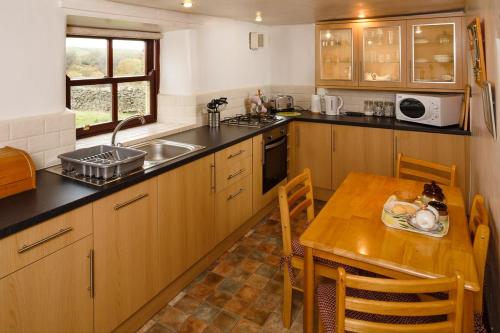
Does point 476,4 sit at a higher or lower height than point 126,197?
higher

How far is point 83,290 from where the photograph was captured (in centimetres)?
186

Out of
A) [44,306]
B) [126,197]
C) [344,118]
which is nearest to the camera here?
[44,306]

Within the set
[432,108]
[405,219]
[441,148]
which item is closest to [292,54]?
[432,108]

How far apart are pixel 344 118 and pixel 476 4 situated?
176 centimetres

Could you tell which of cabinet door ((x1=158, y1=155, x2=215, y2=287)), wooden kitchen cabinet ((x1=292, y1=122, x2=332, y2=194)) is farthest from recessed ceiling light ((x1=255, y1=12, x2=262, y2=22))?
cabinet door ((x1=158, y1=155, x2=215, y2=287))

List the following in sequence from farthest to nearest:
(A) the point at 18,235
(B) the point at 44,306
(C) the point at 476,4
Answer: (C) the point at 476,4
(B) the point at 44,306
(A) the point at 18,235

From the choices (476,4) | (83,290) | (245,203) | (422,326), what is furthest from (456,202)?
(83,290)

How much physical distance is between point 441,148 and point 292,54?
2.06m

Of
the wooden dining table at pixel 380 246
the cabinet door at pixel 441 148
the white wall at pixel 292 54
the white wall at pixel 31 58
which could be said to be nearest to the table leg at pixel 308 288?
the wooden dining table at pixel 380 246

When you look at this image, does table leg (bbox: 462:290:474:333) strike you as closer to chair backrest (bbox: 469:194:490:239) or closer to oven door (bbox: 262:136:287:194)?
chair backrest (bbox: 469:194:490:239)

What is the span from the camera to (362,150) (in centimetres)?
393

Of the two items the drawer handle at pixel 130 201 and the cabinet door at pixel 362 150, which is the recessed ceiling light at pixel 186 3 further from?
the cabinet door at pixel 362 150

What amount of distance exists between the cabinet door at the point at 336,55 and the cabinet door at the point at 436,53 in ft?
1.88

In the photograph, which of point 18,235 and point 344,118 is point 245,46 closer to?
point 344,118
